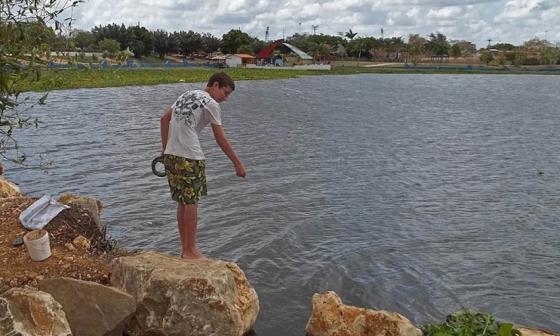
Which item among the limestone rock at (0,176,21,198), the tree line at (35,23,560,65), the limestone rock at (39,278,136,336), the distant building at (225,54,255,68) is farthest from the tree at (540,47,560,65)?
the limestone rock at (39,278,136,336)

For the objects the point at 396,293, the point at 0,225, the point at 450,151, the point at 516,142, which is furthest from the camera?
the point at 516,142

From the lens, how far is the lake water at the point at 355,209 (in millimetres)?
8648

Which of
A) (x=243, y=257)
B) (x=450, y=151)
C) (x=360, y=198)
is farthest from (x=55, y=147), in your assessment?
(x=450, y=151)

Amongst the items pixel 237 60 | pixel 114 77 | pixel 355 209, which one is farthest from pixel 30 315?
pixel 237 60

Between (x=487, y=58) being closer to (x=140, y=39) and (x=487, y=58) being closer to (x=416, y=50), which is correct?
(x=416, y=50)

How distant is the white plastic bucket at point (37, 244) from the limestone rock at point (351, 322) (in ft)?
10.5

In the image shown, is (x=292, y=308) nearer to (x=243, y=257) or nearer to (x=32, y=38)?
(x=243, y=257)

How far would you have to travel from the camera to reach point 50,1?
505 centimetres

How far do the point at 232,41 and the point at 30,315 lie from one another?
13290cm

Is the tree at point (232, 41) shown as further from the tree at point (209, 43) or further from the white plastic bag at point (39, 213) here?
the white plastic bag at point (39, 213)

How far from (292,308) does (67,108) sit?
29302mm

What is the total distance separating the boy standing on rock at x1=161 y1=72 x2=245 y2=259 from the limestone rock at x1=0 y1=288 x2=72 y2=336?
2252 mm

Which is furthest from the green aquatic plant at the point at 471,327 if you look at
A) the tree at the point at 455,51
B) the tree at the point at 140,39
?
the tree at the point at 455,51

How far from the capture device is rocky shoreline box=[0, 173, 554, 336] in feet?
16.8
